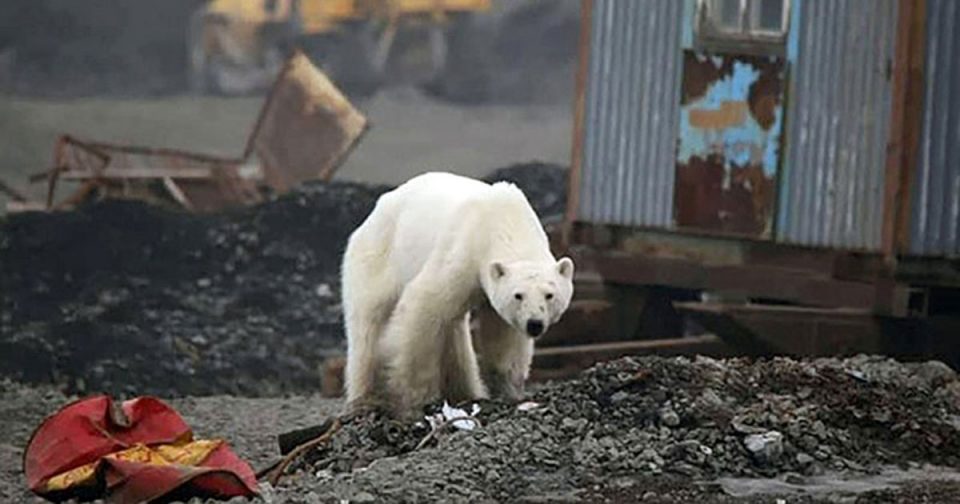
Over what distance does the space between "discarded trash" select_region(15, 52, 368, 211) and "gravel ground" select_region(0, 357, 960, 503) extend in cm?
1024

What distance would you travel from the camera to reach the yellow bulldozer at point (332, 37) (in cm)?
2589

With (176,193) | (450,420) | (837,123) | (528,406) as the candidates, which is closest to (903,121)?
(837,123)

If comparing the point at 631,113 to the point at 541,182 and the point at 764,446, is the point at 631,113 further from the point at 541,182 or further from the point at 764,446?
the point at 541,182

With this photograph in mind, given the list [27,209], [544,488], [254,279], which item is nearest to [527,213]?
[544,488]

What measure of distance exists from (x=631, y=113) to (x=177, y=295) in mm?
5554

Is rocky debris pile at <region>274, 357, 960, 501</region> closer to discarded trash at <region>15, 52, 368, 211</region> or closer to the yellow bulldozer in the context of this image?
discarded trash at <region>15, 52, 368, 211</region>

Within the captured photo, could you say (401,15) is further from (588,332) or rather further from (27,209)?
(588,332)

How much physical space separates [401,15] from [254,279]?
6087mm

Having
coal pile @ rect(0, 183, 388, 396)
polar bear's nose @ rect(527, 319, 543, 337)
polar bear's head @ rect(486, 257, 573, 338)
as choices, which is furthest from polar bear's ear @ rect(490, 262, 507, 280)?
coal pile @ rect(0, 183, 388, 396)

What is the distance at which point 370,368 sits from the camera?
12.8 meters

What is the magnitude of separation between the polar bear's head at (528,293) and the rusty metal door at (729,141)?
4417 mm

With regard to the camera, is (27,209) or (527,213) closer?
(527,213)

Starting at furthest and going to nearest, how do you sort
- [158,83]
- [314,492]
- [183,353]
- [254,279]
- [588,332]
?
[158,83]
[254,279]
[183,353]
[588,332]
[314,492]

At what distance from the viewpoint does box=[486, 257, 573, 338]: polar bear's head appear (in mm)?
11562
